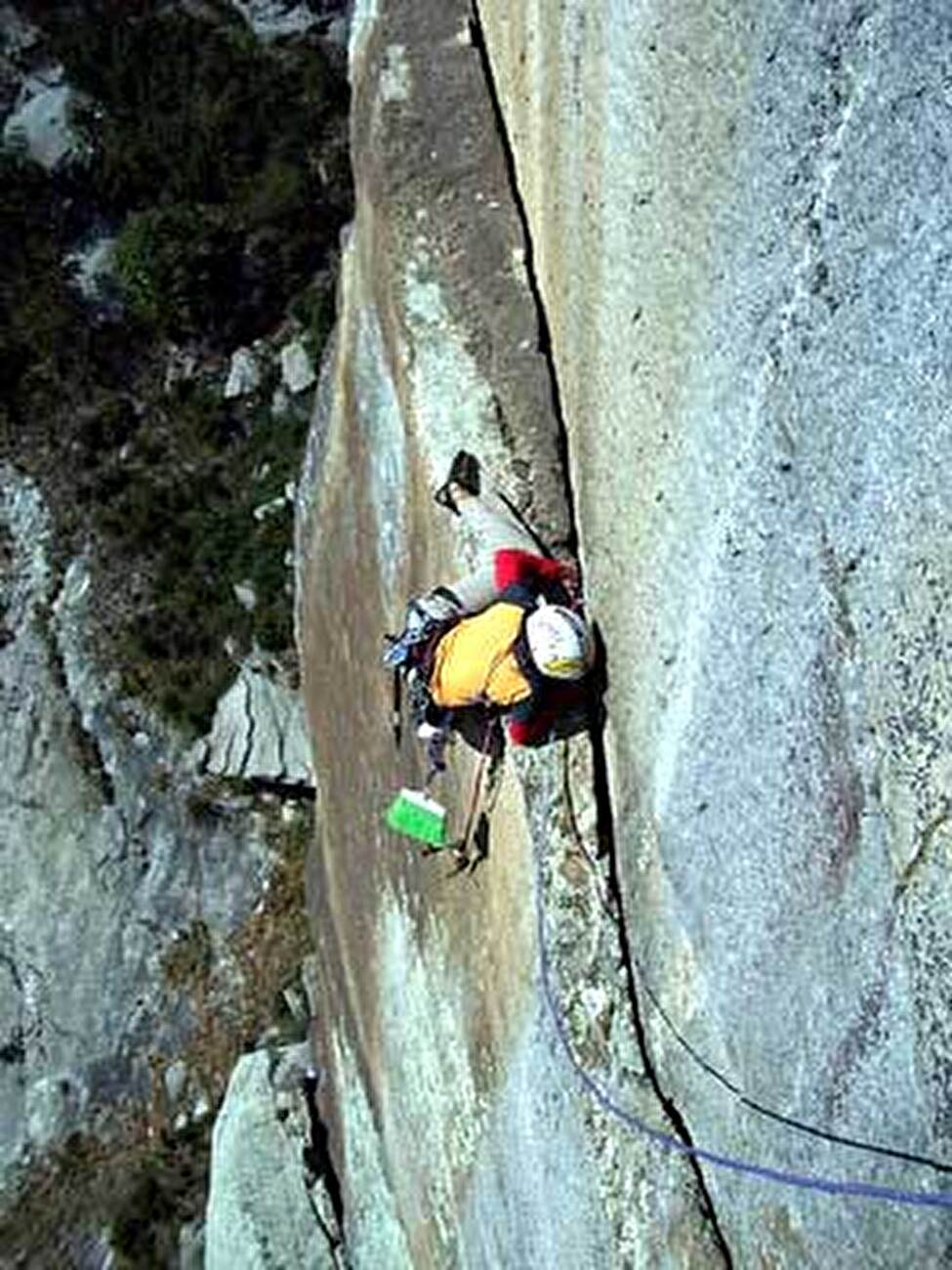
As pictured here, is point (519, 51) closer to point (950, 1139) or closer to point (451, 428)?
point (451, 428)

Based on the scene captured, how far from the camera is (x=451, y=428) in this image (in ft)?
29.4

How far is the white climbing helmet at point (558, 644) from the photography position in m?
7.42

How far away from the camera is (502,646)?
7.62 meters

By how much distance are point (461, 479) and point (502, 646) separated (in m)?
1.28

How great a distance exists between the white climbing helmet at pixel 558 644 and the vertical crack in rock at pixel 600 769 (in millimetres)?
421

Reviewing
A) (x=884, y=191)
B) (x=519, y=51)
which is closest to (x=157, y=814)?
(x=519, y=51)

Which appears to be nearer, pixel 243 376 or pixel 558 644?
pixel 558 644

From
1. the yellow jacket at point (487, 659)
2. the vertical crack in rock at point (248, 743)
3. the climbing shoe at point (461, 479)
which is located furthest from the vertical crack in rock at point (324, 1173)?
the yellow jacket at point (487, 659)

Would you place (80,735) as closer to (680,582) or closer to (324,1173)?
(324,1173)

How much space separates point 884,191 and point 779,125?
2.12 ft

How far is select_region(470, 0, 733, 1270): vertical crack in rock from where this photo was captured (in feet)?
22.4

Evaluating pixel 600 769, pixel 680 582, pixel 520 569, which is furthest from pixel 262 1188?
pixel 680 582

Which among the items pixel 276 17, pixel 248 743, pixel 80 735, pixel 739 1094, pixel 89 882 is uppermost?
pixel 276 17

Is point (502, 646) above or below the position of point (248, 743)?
above
